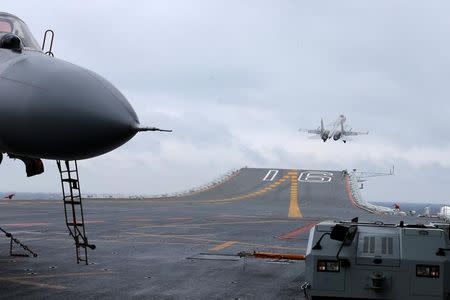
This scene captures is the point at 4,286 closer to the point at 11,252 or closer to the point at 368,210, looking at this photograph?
the point at 11,252

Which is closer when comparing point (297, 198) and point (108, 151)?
point (108, 151)

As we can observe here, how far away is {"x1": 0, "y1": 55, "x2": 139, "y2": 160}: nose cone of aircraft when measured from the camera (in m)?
7.80

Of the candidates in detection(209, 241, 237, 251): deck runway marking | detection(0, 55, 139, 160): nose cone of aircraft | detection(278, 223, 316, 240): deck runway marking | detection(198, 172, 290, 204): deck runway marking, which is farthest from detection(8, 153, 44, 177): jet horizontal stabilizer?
Result: detection(198, 172, 290, 204): deck runway marking

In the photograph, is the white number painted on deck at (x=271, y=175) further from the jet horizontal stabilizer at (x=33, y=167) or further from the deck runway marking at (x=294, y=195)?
the jet horizontal stabilizer at (x=33, y=167)

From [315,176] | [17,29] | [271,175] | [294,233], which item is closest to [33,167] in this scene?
[17,29]

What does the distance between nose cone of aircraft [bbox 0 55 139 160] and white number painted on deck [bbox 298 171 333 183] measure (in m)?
67.3

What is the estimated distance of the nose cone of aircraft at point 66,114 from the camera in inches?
307

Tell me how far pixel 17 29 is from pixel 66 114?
4.31m

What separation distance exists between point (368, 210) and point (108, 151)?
1859 inches

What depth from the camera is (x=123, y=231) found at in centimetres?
2470

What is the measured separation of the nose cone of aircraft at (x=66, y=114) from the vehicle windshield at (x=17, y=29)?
2.82 meters

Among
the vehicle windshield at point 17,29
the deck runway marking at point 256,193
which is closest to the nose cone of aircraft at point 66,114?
the vehicle windshield at point 17,29

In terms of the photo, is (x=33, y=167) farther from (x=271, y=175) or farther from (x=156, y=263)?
(x=271, y=175)

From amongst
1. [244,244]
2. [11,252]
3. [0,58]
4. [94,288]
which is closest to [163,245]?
[244,244]
